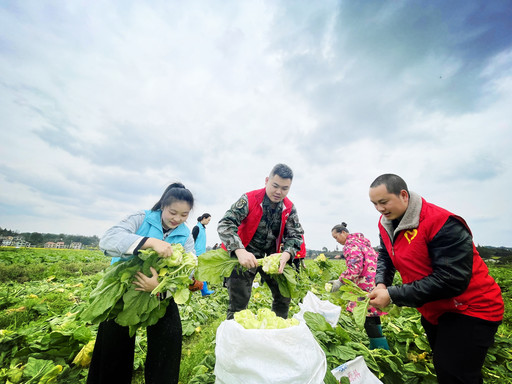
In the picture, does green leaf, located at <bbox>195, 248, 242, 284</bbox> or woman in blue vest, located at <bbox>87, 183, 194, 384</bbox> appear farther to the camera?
green leaf, located at <bbox>195, 248, 242, 284</bbox>

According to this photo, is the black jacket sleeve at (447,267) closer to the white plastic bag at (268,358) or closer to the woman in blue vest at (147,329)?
the white plastic bag at (268,358)

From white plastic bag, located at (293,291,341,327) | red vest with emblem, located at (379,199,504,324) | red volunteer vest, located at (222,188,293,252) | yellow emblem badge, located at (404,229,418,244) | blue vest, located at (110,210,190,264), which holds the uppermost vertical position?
red volunteer vest, located at (222,188,293,252)

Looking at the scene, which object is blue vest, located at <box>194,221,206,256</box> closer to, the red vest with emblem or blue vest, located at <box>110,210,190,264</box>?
blue vest, located at <box>110,210,190,264</box>

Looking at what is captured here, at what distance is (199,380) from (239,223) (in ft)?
5.44

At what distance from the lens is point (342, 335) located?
2688 millimetres

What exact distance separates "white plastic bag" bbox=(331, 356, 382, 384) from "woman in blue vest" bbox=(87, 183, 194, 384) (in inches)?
61.6

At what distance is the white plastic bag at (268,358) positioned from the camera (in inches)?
60.3

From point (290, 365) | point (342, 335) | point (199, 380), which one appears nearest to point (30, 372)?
point (199, 380)

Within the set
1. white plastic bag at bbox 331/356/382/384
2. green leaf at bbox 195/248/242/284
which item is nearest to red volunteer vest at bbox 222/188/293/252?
green leaf at bbox 195/248/242/284

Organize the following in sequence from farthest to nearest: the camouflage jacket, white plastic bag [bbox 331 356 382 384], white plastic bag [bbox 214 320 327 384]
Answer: the camouflage jacket → white plastic bag [bbox 331 356 382 384] → white plastic bag [bbox 214 320 327 384]

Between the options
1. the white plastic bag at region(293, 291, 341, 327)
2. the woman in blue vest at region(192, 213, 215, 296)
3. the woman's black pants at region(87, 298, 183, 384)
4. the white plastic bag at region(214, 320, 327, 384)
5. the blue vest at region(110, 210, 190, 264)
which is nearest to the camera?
the white plastic bag at region(214, 320, 327, 384)

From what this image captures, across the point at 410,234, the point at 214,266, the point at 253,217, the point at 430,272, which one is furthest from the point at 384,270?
the point at 214,266

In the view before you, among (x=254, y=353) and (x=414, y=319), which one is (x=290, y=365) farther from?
(x=414, y=319)

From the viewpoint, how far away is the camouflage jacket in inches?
120
